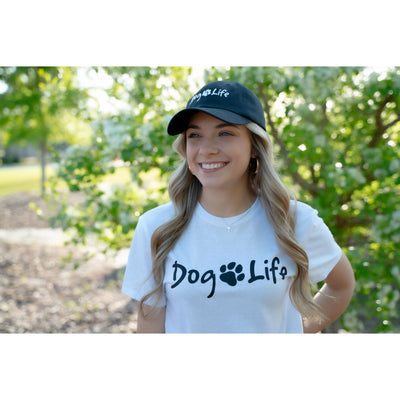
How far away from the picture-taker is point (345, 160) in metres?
3.04

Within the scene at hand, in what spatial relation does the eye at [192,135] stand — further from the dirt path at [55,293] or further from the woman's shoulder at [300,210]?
the dirt path at [55,293]

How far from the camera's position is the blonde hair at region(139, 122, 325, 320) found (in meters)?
1.75

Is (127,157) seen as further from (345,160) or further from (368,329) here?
(368,329)

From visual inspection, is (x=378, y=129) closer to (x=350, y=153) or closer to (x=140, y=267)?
(x=350, y=153)

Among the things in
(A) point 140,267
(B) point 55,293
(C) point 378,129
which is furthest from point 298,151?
(B) point 55,293

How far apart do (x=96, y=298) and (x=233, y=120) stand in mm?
3882

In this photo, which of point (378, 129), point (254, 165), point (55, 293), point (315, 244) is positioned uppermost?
point (378, 129)

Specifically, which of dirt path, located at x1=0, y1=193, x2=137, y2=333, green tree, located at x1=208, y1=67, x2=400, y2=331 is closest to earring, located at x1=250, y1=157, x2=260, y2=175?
green tree, located at x1=208, y1=67, x2=400, y2=331

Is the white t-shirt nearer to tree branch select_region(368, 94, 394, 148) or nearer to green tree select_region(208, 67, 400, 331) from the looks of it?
green tree select_region(208, 67, 400, 331)

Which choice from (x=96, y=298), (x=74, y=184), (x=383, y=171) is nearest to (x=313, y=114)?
(x=383, y=171)

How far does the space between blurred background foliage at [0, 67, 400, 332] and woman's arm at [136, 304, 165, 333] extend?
125cm

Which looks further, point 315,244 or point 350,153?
point 350,153

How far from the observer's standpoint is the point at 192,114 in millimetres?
1722

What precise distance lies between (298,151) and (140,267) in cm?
151
